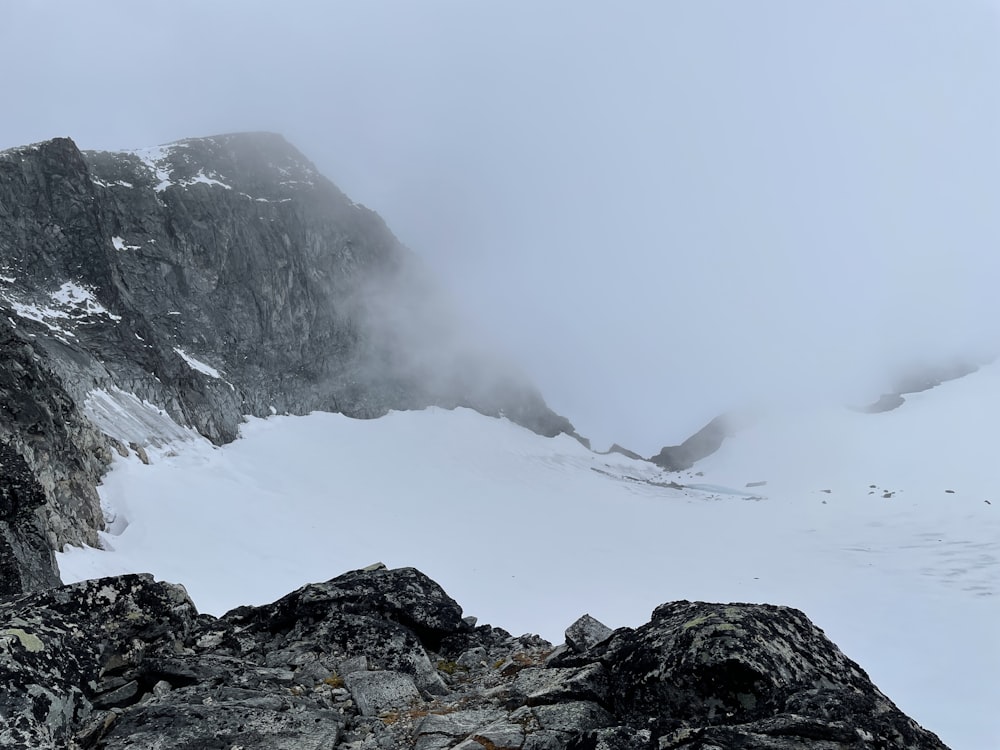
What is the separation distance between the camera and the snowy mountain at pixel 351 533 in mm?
6410

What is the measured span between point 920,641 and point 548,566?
20397mm

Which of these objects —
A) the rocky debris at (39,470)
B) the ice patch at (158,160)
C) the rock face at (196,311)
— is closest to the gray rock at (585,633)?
the rocky debris at (39,470)

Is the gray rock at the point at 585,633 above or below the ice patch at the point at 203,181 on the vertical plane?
below

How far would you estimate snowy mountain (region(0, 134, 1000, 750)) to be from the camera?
6410 mm

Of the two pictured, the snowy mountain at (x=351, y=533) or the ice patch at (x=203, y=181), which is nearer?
the snowy mountain at (x=351, y=533)

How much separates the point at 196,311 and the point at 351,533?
156ft

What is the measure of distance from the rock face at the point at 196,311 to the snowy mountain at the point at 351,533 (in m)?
0.36

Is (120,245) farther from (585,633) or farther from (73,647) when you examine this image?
(585,633)

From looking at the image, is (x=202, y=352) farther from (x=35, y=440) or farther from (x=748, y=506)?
(x=748, y=506)

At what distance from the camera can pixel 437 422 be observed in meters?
84.6

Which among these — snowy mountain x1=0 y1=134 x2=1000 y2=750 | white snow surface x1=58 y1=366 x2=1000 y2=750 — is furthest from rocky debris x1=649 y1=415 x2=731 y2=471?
white snow surface x1=58 y1=366 x2=1000 y2=750

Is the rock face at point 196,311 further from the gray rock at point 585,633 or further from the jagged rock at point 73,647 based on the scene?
the gray rock at point 585,633

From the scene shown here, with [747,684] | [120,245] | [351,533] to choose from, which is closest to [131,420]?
[351,533]

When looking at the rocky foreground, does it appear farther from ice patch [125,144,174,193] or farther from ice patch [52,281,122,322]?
ice patch [125,144,174,193]
